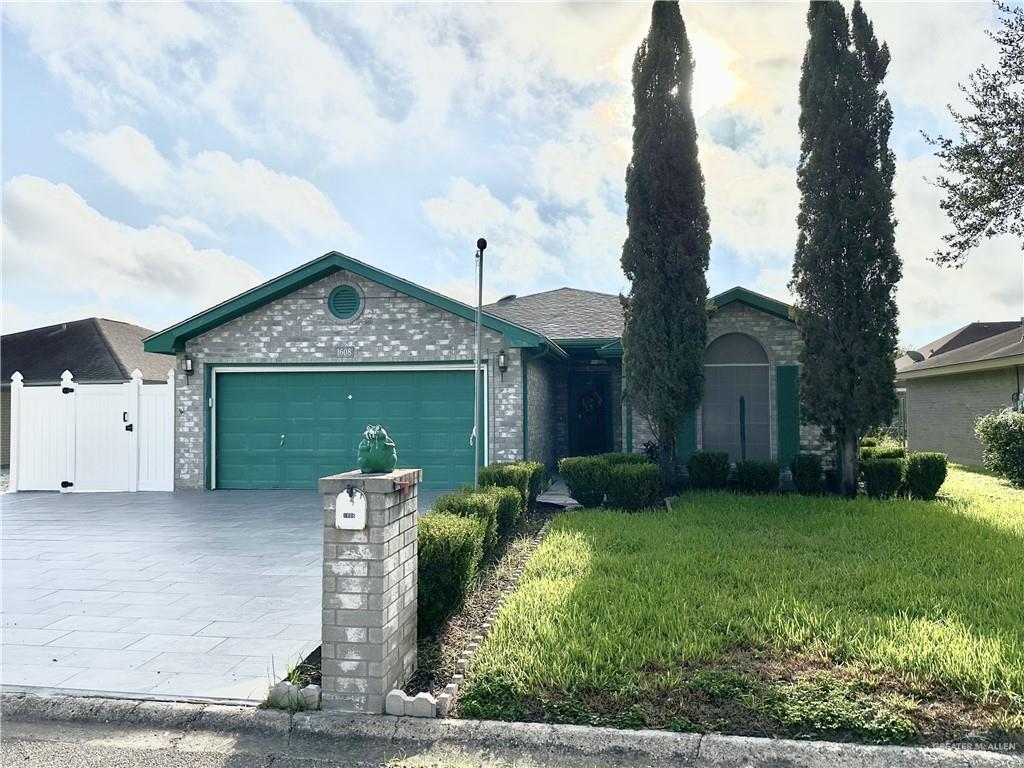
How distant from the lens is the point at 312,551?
23.6 ft

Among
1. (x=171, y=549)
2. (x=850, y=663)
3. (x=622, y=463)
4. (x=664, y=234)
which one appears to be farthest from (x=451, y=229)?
(x=850, y=663)

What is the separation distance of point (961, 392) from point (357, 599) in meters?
18.7

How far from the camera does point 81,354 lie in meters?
18.7

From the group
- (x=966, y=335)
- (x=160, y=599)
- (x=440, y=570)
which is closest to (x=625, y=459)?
(x=440, y=570)

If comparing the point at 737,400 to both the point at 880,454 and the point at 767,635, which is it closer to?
the point at 880,454

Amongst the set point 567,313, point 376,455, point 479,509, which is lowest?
point 479,509

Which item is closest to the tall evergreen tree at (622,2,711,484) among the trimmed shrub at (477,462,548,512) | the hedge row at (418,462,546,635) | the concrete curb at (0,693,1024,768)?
the trimmed shrub at (477,462,548,512)

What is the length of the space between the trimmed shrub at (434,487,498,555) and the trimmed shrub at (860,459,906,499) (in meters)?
6.45

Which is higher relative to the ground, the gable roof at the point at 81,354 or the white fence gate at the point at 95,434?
the gable roof at the point at 81,354

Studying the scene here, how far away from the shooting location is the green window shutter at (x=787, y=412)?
11625 millimetres

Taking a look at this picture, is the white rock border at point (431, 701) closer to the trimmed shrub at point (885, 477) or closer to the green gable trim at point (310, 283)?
the green gable trim at point (310, 283)

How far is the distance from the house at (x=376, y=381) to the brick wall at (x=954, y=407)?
283 inches

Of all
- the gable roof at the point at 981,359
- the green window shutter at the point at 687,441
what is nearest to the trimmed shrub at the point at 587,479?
the green window shutter at the point at 687,441

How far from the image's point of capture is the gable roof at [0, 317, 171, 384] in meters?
17.8
